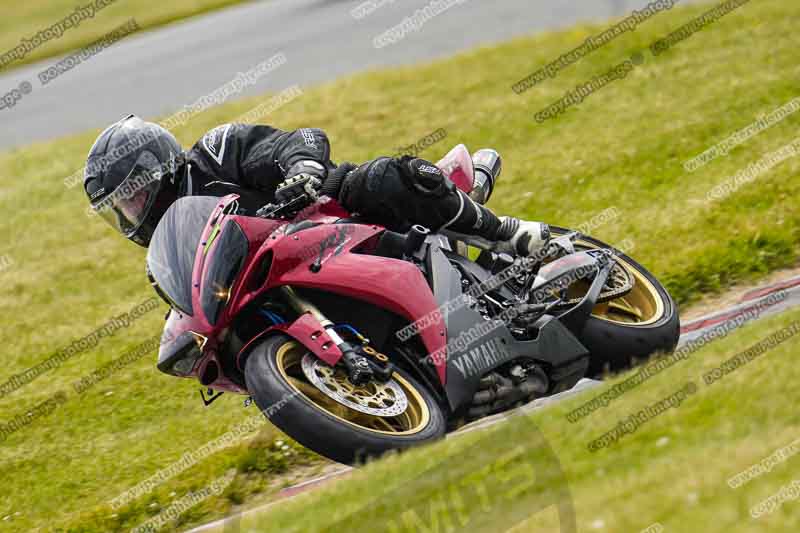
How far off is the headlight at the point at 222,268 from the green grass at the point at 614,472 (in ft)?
3.22

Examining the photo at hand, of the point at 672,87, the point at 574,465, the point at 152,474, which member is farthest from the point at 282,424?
the point at 672,87

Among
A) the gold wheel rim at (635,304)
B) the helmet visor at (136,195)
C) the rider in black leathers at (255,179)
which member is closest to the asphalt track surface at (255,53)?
the gold wheel rim at (635,304)

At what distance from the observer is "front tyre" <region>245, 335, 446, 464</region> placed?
458 centimetres

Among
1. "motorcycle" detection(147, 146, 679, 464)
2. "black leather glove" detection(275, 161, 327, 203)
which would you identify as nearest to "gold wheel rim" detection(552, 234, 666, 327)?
"motorcycle" detection(147, 146, 679, 464)

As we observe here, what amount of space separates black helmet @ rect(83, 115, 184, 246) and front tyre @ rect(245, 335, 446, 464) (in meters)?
1.17

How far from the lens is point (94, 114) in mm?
18656

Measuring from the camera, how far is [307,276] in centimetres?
515

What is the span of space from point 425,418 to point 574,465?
29.0 inches

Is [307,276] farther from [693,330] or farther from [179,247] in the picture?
[693,330]

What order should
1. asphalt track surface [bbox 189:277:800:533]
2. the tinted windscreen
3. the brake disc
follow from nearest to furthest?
the brake disc → the tinted windscreen → asphalt track surface [bbox 189:277:800:533]

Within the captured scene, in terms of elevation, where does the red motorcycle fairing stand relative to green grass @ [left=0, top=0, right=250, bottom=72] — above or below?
above

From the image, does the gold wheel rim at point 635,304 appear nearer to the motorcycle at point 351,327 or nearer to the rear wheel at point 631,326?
the rear wheel at point 631,326

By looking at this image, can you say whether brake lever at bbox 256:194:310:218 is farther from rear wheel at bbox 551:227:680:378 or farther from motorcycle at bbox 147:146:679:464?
rear wheel at bbox 551:227:680:378

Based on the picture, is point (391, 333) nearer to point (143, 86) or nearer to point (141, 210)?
point (141, 210)
